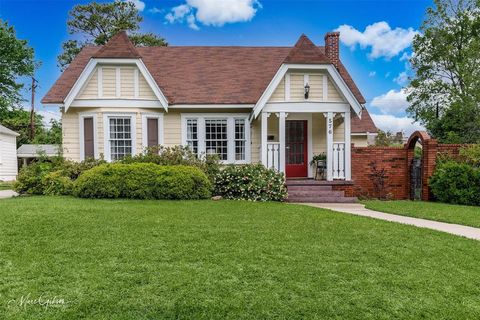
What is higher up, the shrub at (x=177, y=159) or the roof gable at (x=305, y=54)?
the roof gable at (x=305, y=54)

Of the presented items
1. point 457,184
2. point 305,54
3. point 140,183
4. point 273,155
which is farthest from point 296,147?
point 140,183

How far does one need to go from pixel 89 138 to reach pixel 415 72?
69.8ft

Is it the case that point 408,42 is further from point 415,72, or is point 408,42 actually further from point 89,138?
point 89,138

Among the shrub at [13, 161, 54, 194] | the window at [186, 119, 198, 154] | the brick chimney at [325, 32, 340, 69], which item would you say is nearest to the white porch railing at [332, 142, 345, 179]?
the brick chimney at [325, 32, 340, 69]

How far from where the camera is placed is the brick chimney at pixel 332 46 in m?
14.1

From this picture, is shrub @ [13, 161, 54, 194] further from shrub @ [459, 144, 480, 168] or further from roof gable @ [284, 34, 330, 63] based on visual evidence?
shrub @ [459, 144, 480, 168]

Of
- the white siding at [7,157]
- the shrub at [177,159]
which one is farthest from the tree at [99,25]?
the shrub at [177,159]

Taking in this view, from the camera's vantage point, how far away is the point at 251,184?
417 inches

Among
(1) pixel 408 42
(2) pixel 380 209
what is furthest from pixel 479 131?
(2) pixel 380 209

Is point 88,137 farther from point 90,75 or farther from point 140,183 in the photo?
point 140,183

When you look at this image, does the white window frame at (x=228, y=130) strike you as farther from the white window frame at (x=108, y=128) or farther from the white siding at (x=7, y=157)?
the white siding at (x=7, y=157)

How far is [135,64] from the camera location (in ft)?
39.5

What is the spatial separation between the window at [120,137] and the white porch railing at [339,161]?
7452mm

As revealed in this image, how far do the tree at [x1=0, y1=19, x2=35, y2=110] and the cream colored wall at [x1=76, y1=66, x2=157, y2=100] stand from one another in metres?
23.4
